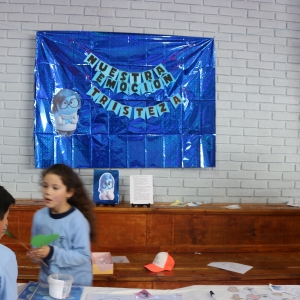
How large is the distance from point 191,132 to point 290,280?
1389 mm

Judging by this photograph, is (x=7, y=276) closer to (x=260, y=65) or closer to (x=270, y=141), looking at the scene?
(x=270, y=141)

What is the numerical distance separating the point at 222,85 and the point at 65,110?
1.34m

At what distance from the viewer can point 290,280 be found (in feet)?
9.84

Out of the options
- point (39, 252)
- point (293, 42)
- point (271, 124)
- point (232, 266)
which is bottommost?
point (232, 266)

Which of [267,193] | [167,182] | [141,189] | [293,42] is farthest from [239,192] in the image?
Answer: [293,42]

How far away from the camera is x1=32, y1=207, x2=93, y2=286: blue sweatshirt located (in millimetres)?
2047

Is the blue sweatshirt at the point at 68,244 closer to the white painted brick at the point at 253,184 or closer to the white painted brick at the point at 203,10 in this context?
the white painted brick at the point at 253,184

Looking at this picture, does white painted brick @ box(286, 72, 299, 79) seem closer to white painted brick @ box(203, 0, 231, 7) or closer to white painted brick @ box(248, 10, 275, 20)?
white painted brick @ box(248, 10, 275, 20)

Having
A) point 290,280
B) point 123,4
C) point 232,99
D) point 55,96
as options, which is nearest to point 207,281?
point 290,280

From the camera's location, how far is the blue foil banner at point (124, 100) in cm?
354

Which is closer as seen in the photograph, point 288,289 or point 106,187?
point 288,289

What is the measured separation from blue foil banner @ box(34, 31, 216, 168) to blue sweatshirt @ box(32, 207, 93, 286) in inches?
57.0

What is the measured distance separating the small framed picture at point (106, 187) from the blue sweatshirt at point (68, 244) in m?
1.26

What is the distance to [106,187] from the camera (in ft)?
11.4
